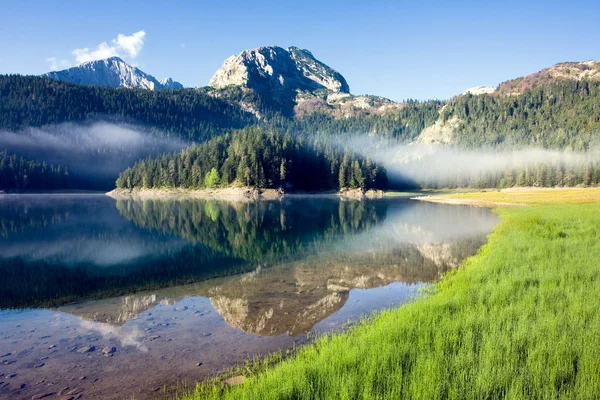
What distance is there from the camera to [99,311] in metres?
16.2

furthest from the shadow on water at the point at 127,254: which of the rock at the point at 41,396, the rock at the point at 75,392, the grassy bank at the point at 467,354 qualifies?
the grassy bank at the point at 467,354

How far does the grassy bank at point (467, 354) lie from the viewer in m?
6.94

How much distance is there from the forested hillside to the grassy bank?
434 ft

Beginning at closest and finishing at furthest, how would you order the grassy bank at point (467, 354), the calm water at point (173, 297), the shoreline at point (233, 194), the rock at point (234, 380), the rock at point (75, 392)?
the grassy bank at point (467, 354) < the rock at point (75, 392) < the rock at point (234, 380) < the calm water at point (173, 297) < the shoreline at point (233, 194)

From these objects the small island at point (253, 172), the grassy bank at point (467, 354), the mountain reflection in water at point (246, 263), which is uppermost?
the small island at point (253, 172)

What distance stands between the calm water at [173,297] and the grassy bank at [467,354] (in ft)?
11.1

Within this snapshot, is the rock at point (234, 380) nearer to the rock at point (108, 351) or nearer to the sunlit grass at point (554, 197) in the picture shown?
the rock at point (108, 351)

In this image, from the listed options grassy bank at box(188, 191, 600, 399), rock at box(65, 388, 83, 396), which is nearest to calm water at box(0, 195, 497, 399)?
rock at box(65, 388, 83, 396)

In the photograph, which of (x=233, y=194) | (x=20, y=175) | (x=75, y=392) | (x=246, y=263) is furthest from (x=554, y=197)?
(x=20, y=175)

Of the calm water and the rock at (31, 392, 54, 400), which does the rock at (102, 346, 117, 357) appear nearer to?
the calm water

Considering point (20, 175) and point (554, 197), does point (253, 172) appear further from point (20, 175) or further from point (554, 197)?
point (20, 175)

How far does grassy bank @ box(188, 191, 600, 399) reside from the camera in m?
6.94

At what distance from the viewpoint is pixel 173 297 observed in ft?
60.7

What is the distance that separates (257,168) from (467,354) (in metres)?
138
